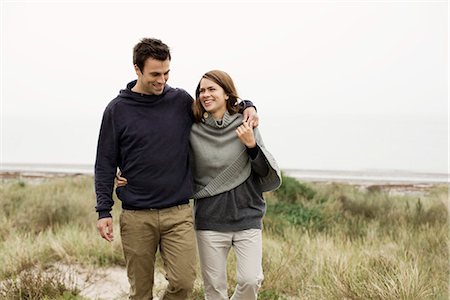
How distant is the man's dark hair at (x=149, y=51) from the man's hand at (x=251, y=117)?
66 centimetres

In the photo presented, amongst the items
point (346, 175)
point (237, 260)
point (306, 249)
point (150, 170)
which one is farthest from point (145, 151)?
point (346, 175)

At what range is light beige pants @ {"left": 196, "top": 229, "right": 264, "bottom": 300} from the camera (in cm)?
432

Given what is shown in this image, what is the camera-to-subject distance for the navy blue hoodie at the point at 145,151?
424 centimetres

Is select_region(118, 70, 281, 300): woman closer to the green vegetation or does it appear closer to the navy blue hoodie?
the navy blue hoodie

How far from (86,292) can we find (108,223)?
2.03m

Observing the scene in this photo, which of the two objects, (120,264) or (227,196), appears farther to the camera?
(120,264)

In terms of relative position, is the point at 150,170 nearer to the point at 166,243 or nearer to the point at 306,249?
the point at 166,243

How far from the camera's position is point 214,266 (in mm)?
4402

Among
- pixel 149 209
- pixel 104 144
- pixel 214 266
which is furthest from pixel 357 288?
pixel 104 144

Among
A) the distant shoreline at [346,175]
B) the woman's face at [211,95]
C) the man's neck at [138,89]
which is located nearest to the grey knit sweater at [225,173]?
the woman's face at [211,95]

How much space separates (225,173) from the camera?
14.3 ft

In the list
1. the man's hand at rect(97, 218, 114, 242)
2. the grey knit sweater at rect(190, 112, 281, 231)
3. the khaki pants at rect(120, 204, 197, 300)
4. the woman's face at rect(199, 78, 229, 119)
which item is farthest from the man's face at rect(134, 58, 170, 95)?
the man's hand at rect(97, 218, 114, 242)

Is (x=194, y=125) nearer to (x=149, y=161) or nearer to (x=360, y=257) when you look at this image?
(x=149, y=161)

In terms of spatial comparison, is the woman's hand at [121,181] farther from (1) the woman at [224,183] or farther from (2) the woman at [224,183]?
(2) the woman at [224,183]
